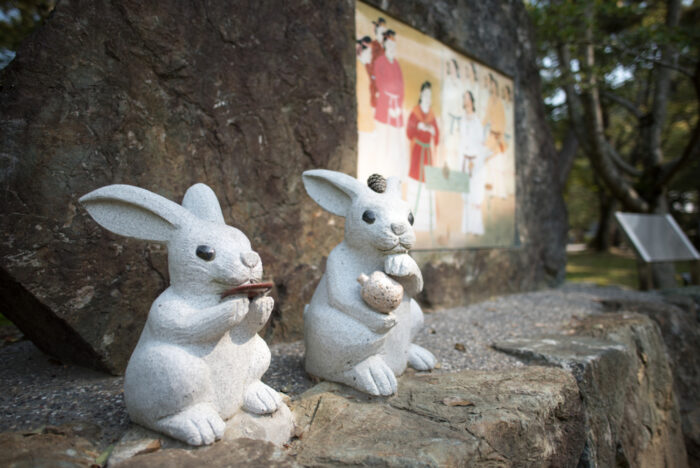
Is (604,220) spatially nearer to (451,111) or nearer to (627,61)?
(627,61)

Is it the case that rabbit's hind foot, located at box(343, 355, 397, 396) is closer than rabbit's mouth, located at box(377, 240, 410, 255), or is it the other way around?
rabbit's hind foot, located at box(343, 355, 397, 396)

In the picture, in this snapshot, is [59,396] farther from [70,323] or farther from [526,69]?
[526,69]

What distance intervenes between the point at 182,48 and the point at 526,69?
4899 millimetres

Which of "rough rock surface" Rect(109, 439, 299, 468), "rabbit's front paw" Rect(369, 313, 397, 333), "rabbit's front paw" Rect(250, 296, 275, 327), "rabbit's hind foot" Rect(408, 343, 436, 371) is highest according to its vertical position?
"rabbit's front paw" Rect(250, 296, 275, 327)

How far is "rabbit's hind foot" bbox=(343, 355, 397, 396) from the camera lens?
220 cm

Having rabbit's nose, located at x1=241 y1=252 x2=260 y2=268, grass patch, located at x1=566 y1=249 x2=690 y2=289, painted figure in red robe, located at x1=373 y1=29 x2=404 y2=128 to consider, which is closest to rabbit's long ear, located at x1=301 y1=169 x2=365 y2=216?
rabbit's nose, located at x1=241 y1=252 x2=260 y2=268

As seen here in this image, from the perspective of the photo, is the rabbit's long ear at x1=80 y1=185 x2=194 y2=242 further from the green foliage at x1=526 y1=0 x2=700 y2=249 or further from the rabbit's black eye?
the green foliage at x1=526 y1=0 x2=700 y2=249

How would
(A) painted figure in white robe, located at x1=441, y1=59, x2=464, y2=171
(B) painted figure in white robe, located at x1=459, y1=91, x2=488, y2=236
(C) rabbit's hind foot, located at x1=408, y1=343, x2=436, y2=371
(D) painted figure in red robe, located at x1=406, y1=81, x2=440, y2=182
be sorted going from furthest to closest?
(B) painted figure in white robe, located at x1=459, y1=91, x2=488, y2=236
(A) painted figure in white robe, located at x1=441, y1=59, x2=464, y2=171
(D) painted figure in red robe, located at x1=406, y1=81, x2=440, y2=182
(C) rabbit's hind foot, located at x1=408, y1=343, x2=436, y2=371

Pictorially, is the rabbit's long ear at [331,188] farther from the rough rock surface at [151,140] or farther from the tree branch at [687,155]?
the tree branch at [687,155]

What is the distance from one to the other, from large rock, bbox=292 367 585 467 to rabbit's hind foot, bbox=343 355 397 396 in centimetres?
6

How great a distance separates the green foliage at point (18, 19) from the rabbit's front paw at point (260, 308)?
22.1 feet

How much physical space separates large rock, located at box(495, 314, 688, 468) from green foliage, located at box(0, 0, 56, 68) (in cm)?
767

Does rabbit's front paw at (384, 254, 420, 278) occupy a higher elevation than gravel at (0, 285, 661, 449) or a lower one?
higher

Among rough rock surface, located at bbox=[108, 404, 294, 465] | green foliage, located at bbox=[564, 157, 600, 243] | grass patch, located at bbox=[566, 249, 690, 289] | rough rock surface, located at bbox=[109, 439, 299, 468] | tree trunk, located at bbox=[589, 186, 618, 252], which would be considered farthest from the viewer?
green foliage, located at bbox=[564, 157, 600, 243]
